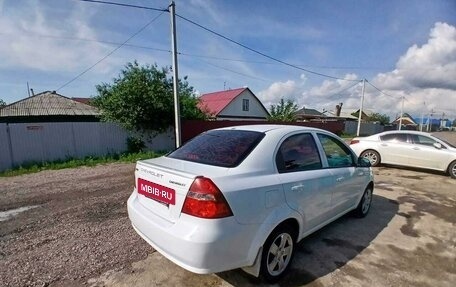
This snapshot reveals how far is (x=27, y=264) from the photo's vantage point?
9.94 feet

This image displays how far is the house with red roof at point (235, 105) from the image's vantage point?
28.6m

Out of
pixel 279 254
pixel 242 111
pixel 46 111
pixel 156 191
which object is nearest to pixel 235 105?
pixel 242 111

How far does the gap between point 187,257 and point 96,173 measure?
7.15 meters

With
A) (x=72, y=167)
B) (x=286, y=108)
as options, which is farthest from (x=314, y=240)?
(x=286, y=108)

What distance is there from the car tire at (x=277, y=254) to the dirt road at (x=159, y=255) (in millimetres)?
119

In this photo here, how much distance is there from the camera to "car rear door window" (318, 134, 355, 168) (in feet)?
11.7

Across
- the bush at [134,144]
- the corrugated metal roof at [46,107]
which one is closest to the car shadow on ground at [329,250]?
the bush at [134,144]

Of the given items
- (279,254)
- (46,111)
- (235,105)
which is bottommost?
(279,254)

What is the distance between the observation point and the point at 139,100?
12.1 metres

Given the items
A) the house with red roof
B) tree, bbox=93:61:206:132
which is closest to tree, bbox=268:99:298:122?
the house with red roof

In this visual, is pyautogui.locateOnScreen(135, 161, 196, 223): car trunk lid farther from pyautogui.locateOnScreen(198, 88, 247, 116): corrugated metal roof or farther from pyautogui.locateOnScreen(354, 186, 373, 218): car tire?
pyautogui.locateOnScreen(198, 88, 247, 116): corrugated metal roof

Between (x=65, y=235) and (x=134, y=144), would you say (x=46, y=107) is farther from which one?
(x=65, y=235)

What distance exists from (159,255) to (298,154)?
201 cm

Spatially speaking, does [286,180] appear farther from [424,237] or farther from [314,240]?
[424,237]
